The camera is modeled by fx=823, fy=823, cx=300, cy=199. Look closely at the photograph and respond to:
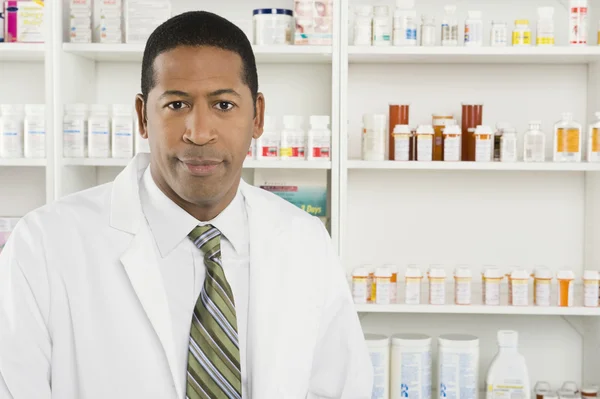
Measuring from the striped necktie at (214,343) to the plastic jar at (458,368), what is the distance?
4.79 ft

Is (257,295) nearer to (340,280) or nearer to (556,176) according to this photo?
(340,280)

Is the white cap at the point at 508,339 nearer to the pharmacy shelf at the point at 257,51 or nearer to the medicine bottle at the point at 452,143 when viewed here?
the medicine bottle at the point at 452,143

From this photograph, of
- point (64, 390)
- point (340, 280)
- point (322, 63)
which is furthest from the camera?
point (322, 63)

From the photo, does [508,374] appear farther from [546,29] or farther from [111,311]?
[111,311]

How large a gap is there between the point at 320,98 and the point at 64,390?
1.78 metres

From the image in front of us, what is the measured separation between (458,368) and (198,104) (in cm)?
166

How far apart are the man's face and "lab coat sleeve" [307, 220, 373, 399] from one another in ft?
0.98

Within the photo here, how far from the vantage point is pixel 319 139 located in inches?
97.9

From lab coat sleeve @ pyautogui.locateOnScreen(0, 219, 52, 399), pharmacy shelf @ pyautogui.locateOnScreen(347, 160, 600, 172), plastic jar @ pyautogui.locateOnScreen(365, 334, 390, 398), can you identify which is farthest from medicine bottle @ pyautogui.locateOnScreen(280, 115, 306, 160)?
lab coat sleeve @ pyautogui.locateOnScreen(0, 219, 52, 399)

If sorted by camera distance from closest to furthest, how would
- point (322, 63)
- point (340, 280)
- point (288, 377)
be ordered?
point (288, 377) → point (340, 280) → point (322, 63)

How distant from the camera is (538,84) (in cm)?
278

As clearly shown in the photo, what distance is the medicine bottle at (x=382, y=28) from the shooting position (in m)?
2.49

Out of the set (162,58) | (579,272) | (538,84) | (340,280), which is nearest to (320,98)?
(538,84)

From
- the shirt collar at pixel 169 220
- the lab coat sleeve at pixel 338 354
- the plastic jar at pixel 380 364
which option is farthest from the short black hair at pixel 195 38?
the plastic jar at pixel 380 364
